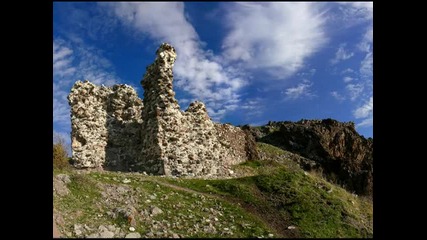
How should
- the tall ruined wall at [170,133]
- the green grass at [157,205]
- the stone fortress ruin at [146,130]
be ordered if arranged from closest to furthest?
the green grass at [157,205]
the tall ruined wall at [170,133]
the stone fortress ruin at [146,130]

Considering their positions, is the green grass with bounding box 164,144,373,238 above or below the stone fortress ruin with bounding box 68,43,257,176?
below

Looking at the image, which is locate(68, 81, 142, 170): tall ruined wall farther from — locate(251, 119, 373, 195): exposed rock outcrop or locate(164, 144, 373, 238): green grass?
locate(251, 119, 373, 195): exposed rock outcrop

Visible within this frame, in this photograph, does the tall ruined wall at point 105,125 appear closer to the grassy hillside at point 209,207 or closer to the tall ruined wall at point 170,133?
the tall ruined wall at point 170,133

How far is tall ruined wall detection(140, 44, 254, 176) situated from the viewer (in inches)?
867

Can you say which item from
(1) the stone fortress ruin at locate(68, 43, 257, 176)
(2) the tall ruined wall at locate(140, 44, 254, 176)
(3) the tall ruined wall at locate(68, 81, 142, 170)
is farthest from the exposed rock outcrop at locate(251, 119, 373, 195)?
(3) the tall ruined wall at locate(68, 81, 142, 170)

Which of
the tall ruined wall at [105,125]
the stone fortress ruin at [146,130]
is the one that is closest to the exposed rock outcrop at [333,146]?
the stone fortress ruin at [146,130]

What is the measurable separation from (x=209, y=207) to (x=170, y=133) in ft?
25.8

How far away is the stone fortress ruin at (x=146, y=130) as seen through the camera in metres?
Result: 22.3

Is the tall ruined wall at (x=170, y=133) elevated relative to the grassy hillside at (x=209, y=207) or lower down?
elevated
